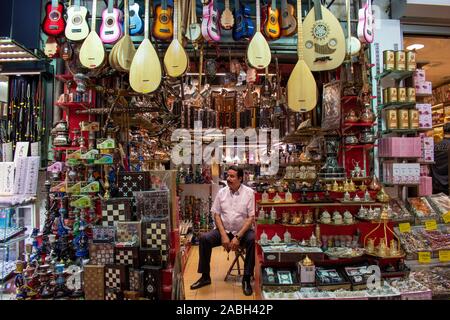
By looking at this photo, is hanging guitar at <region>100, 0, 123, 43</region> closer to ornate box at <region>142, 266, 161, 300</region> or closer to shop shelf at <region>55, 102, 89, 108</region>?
shop shelf at <region>55, 102, 89, 108</region>

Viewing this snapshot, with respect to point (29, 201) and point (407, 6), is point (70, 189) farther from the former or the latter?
point (407, 6)

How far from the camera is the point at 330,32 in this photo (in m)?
2.81

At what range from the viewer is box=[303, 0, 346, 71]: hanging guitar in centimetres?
279

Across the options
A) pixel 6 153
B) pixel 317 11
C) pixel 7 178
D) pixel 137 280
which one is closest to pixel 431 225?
pixel 317 11

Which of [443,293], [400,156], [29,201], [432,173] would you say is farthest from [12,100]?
[432,173]

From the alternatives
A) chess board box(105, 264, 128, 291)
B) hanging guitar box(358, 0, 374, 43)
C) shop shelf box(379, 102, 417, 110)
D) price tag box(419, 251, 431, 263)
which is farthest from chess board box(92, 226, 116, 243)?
shop shelf box(379, 102, 417, 110)

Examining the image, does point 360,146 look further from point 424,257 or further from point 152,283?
point 152,283

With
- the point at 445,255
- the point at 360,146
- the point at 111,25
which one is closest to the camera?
the point at 445,255

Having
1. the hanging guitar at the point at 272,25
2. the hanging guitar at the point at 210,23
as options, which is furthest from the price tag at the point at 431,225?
the hanging guitar at the point at 210,23

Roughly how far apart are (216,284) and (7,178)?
8.18 ft

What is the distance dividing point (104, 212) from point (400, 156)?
3262 millimetres

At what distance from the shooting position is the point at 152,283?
7.16 ft

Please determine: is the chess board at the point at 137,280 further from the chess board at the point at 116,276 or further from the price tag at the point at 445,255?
the price tag at the point at 445,255

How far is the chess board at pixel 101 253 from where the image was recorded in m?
2.32
